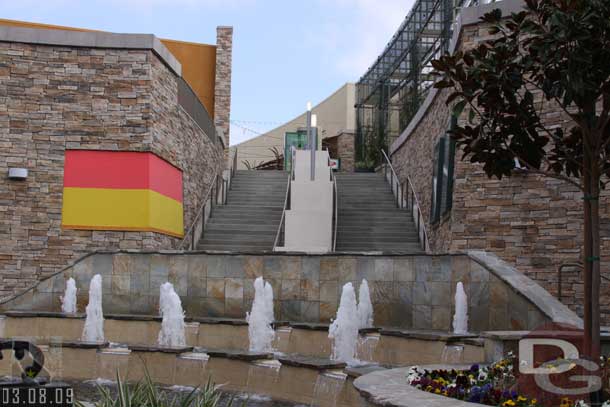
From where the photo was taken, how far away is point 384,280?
11.5 metres

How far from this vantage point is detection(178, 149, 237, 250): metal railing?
18594mm

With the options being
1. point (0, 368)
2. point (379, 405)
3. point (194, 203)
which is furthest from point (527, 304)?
point (194, 203)

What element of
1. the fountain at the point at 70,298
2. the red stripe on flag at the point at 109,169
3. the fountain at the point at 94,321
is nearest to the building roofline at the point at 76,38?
the red stripe on flag at the point at 109,169

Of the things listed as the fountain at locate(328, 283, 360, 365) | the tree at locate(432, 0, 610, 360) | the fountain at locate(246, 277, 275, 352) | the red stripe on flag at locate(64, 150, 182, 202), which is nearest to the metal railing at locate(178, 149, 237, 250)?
the red stripe on flag at locate(64, 150, 182, 202)

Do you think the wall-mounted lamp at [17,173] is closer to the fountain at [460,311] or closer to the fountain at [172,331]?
the fountain at [172,331]

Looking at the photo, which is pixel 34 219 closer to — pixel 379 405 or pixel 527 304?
pixel 527 304

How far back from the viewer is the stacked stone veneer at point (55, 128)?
1620cm

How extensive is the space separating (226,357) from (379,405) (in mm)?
4127

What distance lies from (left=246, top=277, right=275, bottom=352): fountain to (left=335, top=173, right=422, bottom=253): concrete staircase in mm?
4926

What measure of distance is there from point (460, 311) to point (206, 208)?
1054cm

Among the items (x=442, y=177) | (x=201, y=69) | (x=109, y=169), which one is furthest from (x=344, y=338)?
(x=201, y=69)

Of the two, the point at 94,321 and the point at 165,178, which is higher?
the point at 165,178

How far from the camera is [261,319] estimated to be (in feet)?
37.8

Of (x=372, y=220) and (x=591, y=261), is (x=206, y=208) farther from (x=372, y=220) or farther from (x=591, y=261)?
(x=591, y=261)
